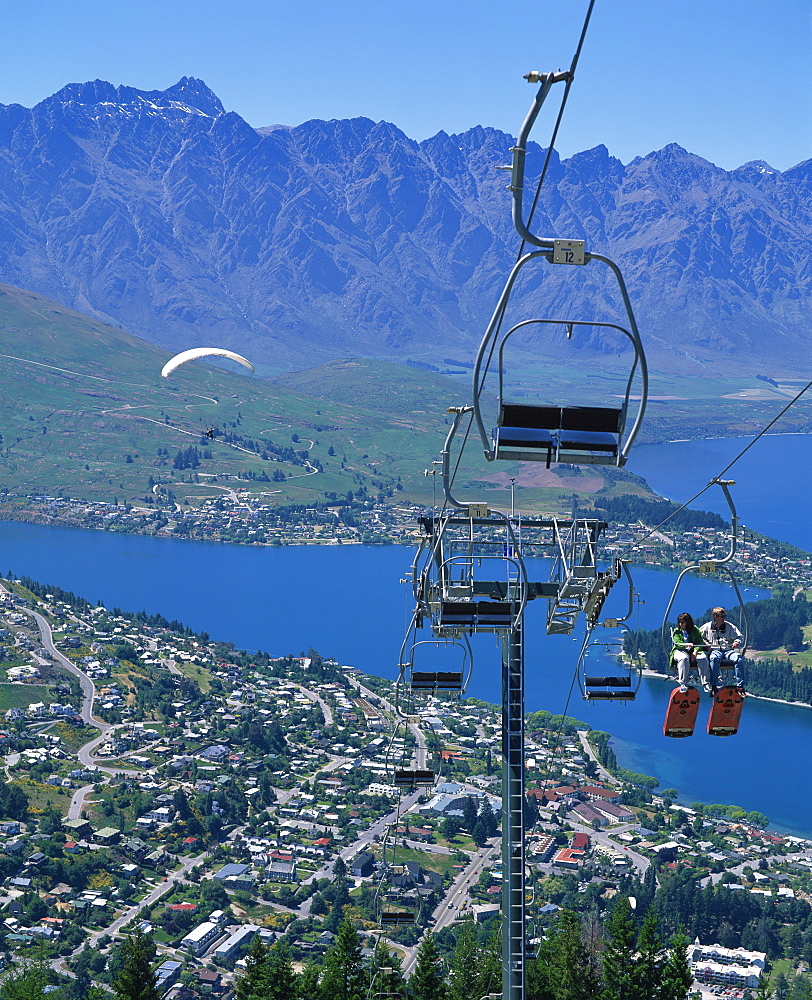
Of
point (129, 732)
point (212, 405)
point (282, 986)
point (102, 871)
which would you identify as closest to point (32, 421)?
point (212, 405)

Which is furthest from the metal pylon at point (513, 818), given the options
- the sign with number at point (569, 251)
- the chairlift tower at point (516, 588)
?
the sign with number at point (569, 251)

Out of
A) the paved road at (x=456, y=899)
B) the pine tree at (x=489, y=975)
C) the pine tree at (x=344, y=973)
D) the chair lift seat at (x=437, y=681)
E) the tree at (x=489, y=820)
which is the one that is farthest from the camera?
the tree at (x=489, y=820)

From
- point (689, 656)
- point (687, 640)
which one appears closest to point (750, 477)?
point (687, 640)

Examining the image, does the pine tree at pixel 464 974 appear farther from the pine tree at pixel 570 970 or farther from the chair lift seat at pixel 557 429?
the chair lift seat at pixel 557 429

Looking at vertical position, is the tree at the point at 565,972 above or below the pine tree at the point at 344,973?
above

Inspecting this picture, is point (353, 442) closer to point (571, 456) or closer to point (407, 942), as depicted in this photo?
point (407, 942)
